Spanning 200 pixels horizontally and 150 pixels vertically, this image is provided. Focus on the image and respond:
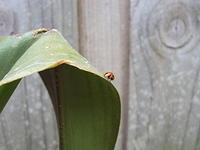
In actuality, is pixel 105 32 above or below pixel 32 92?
above

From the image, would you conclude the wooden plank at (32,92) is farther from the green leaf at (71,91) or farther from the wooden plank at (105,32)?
the green leaf at (71,91)

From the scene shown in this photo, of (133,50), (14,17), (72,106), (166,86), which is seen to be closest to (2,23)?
(14,17)

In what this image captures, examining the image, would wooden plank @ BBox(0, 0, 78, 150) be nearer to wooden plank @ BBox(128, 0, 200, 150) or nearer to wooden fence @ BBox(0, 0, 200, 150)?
wooden fence @ BBox(0, 0, 200, 150)

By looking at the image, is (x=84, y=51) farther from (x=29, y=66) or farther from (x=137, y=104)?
(x=29, y=66)

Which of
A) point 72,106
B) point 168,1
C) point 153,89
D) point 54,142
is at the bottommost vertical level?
point 54,142

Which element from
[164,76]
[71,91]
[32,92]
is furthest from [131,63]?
[71,91]

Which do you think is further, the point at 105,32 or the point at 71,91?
the point at 105,32

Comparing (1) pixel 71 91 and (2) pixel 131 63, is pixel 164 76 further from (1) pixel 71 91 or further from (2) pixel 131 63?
(1) pixel 71 91

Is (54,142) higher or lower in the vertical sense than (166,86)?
lower
